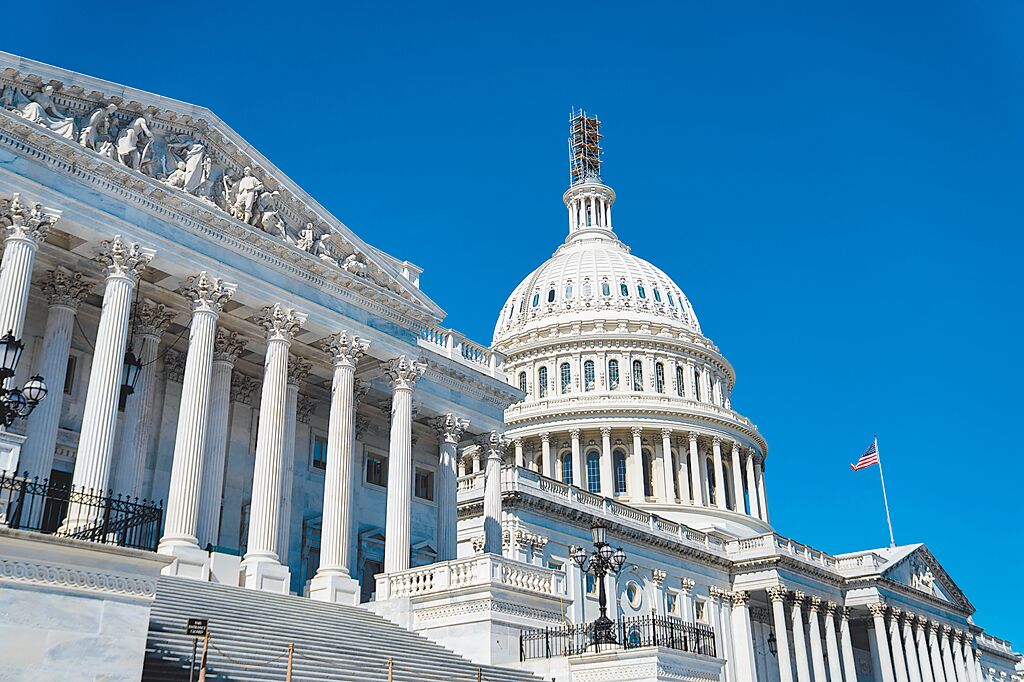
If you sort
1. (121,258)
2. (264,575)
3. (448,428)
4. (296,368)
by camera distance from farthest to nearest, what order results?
(448,428), (296,368), (264,575), (121,258)

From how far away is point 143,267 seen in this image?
29.3 m

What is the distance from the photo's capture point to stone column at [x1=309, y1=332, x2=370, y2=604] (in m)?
31.8

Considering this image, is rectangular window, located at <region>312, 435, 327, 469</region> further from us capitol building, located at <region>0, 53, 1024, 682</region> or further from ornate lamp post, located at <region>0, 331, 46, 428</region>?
ornate lamp post, located at <region>0, 331, 46, 428</region>

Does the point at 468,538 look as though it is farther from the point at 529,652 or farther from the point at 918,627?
the point at 918,627

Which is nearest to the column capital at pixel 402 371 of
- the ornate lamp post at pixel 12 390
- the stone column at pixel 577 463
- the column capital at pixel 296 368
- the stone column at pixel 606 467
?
the column capital at pixel 296 368

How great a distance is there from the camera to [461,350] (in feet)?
145

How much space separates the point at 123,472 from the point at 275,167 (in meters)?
11.0

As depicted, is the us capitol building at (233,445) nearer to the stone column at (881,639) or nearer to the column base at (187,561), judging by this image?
the column base at (187,561)

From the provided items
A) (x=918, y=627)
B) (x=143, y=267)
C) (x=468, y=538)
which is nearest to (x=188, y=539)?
(x=143, y=267)

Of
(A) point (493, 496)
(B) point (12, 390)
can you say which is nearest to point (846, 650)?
(A) point (493, 496)

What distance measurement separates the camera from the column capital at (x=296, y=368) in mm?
37281

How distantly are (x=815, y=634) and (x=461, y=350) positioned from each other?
37440 mm

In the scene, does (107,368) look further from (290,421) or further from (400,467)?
(400,467)

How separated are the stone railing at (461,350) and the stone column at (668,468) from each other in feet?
139
